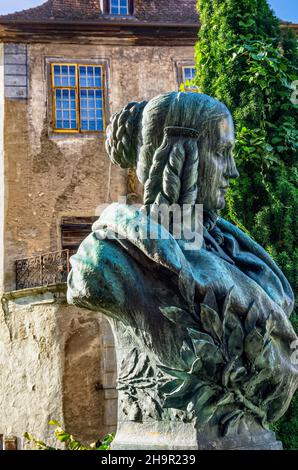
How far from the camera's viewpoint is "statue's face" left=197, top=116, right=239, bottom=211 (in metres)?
2.46

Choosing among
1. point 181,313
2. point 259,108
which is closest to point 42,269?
point 259,108

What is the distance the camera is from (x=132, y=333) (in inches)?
89.5

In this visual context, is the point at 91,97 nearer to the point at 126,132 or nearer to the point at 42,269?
the point at 42,269

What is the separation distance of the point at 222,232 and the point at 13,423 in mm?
11005

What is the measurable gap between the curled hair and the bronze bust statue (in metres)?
0.06

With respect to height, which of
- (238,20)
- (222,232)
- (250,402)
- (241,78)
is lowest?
(250,402)

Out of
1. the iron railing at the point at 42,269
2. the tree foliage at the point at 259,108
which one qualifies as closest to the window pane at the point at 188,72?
the iron railing at the point at 42,269

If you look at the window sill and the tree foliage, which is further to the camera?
the window sill

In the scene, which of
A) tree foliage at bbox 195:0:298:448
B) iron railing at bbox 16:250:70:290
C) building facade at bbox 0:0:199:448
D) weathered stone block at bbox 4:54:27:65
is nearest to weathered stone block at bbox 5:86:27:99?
building facade at bbox 0:0:199:448

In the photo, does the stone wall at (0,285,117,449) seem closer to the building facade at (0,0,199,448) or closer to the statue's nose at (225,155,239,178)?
the building facade at (0,0,199,448)

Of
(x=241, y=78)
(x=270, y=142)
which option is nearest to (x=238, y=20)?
(x=241, y=78)

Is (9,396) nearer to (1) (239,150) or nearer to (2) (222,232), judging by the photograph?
(1) (239,150)

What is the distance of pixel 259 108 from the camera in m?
7.02

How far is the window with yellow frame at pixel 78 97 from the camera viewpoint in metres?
14.8
